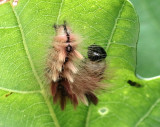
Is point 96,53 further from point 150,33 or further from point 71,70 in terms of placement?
point 150,33

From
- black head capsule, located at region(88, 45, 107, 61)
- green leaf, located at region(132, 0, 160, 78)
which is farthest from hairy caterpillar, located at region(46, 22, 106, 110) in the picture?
green leaf, located at region(132, 0, 160, 78)

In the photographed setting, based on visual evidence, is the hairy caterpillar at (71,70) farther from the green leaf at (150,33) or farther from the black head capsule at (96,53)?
the green leaf at (150,33)

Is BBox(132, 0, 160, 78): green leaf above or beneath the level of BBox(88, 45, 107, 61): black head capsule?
beneath

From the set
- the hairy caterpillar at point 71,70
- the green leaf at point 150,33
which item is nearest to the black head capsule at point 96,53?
the hairy caterpillar at point 71,70

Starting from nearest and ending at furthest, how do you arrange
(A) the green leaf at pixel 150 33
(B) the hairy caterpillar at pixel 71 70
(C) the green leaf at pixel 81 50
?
(B) the hairy caterpillar at pixel 71 70, (C) the green leaf at pixel 81 50, (A) the green leaf at pixel 150 33

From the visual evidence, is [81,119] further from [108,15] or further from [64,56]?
[108,15]

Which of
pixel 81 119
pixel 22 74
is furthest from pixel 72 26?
pixel 81 119

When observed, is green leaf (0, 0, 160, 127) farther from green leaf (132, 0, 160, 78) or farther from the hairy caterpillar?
green leaf (132, 0, 160, 78)
